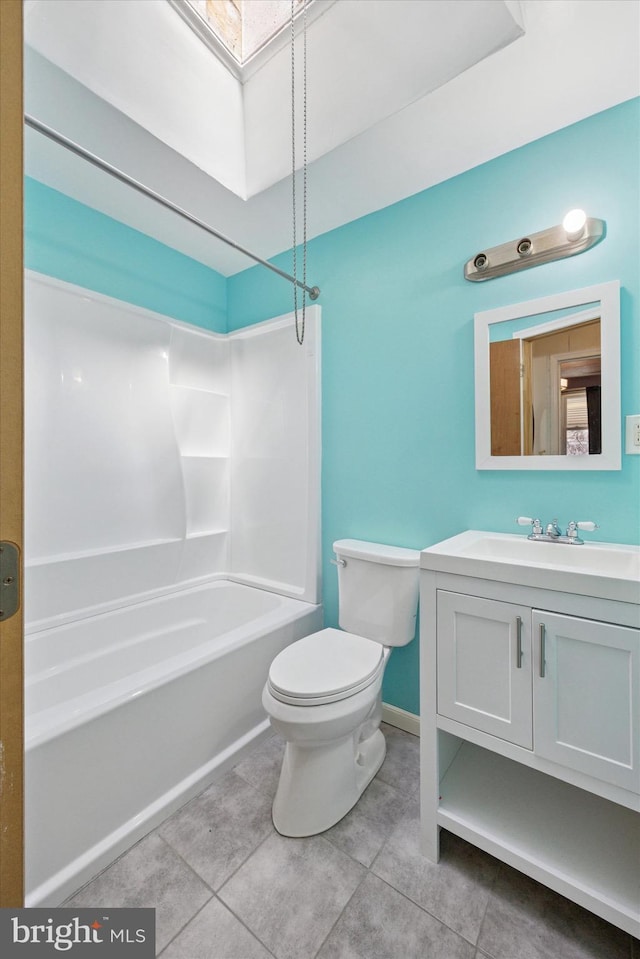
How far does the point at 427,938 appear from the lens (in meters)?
1.03

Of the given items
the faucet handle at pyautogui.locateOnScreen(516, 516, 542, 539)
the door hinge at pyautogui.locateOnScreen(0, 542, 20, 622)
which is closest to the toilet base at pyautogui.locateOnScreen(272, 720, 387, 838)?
the faucet handle at pyautogui.locateOnScreen(516, 516, 542, 539)

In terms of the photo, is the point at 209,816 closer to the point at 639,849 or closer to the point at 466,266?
the point at 639,849

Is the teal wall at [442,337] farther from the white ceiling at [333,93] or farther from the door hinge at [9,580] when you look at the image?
the door hinge at [9,580]

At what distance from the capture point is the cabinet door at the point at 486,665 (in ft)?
3.57

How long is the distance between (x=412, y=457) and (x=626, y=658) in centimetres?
109

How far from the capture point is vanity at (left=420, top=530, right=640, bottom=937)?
97 centimetres

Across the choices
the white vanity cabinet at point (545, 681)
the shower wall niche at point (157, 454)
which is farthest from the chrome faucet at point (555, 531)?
the shower wall niche at point (157, 454)

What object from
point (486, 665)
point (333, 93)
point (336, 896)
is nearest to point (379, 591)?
point (486, 665)

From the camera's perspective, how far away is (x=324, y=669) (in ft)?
4.68

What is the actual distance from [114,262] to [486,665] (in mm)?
2439

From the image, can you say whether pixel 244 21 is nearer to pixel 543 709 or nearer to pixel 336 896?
pixel 543 709

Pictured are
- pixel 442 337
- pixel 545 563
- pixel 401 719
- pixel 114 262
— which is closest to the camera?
pixel 545 563

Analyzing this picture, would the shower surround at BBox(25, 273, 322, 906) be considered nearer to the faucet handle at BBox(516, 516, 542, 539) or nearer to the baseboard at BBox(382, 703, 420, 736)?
the baseboard at BBox(382, 703, 420, 736)

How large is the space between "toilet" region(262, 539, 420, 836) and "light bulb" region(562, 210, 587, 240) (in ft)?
4.30
